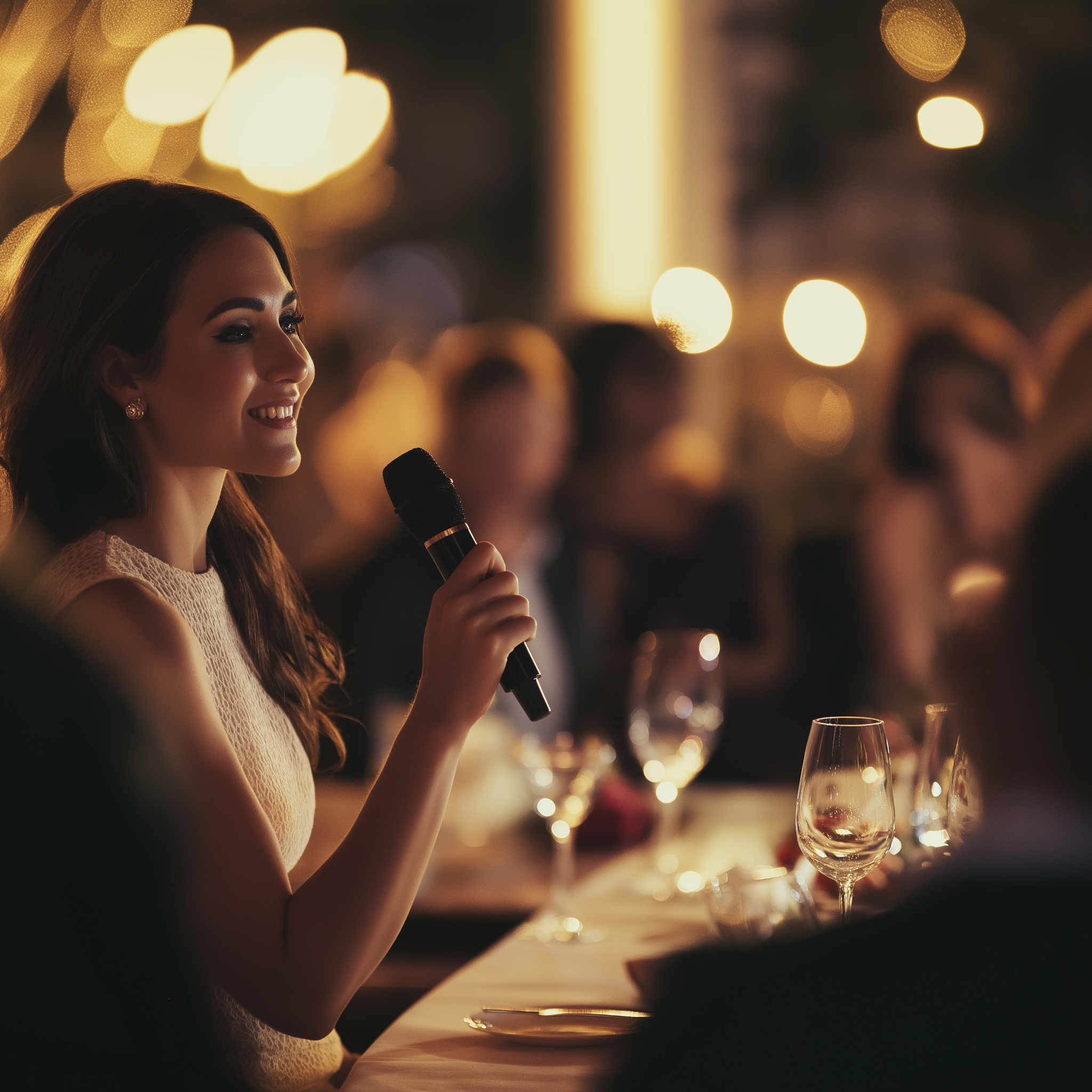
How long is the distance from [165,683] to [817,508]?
3.78 m

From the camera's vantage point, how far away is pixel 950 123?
172 inches

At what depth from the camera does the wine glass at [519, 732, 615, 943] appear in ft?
4.79

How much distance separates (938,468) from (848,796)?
88.0 inches

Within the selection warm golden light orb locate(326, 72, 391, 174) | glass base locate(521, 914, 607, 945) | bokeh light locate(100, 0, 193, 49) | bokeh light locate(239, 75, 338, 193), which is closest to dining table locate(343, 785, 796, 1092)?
glass base locate(521, 914, 607, 945)

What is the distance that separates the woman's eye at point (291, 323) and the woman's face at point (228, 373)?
36 mm

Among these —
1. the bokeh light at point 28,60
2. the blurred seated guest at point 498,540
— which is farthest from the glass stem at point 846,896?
the bokeh light at point 28,60

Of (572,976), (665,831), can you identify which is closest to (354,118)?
(665,831)

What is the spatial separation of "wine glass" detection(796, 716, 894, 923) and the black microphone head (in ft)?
1.22

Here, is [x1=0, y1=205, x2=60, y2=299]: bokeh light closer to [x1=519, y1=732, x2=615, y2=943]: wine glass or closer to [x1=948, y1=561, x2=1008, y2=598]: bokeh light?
[x1=519, y1=732, x2=615, y2=943]: wine glass

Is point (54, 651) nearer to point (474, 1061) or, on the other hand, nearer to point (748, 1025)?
point (474, 1061)

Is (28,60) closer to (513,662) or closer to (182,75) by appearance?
(182,75)

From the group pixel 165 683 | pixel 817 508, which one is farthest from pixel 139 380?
pixel 817 508

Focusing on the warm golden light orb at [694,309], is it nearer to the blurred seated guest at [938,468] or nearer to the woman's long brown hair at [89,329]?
the blurred seated guest at [938,468]

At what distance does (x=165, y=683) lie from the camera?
1041 mm
